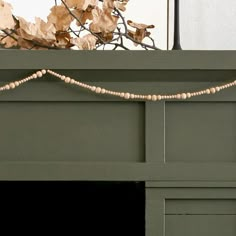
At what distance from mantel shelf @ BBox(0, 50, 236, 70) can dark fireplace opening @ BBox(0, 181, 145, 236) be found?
22 cm

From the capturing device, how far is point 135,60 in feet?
2.65

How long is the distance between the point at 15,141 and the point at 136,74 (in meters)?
0.24

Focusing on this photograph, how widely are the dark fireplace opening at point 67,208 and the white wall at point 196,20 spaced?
416mm

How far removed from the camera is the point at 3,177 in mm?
835

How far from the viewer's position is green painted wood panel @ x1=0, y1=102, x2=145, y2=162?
86 cm

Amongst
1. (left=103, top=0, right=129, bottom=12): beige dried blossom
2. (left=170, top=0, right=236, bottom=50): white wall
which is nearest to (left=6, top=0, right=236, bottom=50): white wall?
(left=170, top=0, right=236, bottom=50): white wall

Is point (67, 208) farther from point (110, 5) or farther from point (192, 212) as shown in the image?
point (110, 5)

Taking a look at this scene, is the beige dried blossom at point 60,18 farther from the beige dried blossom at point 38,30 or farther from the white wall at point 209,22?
the white wall at point 209,22

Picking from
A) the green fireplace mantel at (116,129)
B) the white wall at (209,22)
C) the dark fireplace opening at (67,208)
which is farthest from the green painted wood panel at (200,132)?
the white wall at (209,22)

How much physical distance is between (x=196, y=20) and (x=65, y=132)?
1.56ft

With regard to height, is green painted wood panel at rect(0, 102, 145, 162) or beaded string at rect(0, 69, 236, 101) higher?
beaded string at rect(0, 69, 236, 101)

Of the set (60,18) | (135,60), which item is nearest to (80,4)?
(60,18)

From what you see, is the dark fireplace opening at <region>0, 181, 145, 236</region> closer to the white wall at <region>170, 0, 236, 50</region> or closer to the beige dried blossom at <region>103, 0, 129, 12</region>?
the beige dried blossom at <region>103, 0, 129, 12</region>

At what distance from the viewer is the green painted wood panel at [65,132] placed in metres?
0.86
